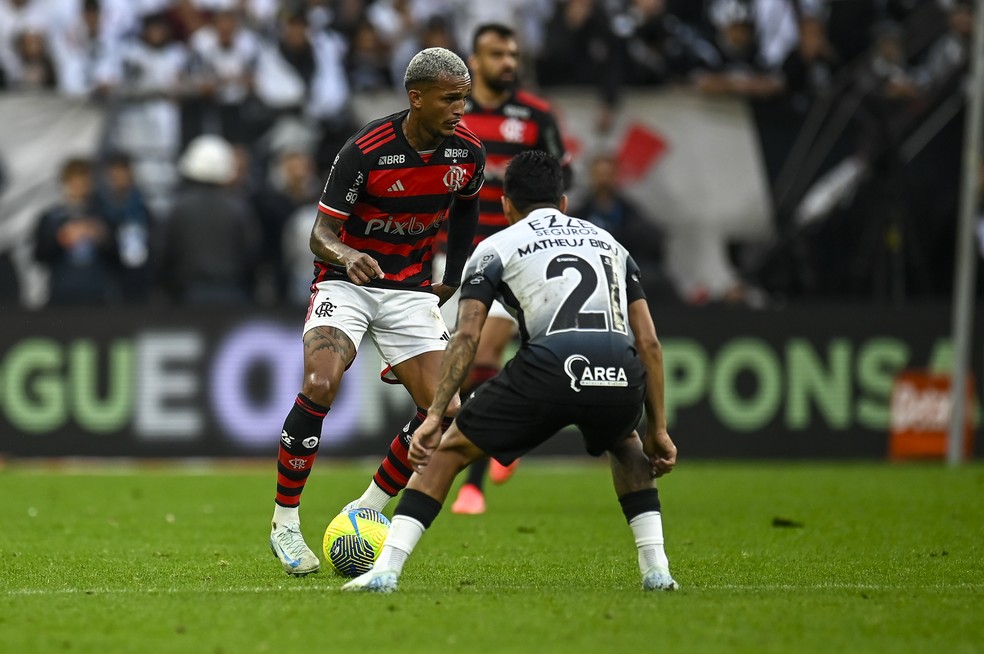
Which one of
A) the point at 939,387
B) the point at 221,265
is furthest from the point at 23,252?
the point at 939,387

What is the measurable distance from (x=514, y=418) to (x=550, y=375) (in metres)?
0.23

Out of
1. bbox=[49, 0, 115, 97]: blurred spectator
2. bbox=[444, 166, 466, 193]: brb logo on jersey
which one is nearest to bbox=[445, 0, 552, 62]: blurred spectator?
bbox=[49, 0, 115, 97]: blurred spectator

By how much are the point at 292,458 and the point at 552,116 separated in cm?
405

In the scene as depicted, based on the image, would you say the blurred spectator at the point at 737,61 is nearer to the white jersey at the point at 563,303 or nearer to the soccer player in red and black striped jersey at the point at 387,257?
the soccer player in red and black striped jersey at the point at 387,257

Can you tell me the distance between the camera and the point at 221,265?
1638 centimetres

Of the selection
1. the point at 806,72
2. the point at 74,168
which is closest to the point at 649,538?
the point at 74,168

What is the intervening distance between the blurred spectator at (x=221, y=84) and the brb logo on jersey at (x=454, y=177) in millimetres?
9586

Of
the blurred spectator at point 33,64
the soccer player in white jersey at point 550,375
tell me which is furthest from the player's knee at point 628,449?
the blurred spectator at point 33,64

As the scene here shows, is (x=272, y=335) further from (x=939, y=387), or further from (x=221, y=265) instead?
(x=939, y=387)

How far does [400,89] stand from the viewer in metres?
17.8

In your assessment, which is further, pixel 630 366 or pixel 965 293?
pixel 965 293

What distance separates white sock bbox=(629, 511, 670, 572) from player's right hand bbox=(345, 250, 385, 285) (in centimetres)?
171

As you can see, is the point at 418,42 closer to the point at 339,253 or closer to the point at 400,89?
the point at 400,89

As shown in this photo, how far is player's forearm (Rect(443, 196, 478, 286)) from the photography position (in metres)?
8.57
